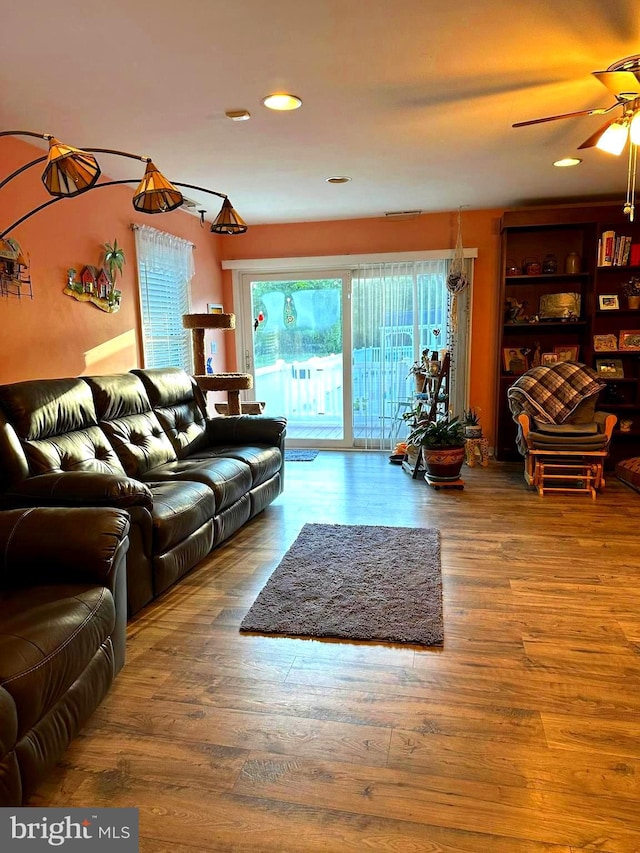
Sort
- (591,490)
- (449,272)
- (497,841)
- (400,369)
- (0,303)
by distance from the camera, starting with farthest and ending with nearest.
→ (400,369) → (449,272) → (591,490) → (0,303) → (497,841)

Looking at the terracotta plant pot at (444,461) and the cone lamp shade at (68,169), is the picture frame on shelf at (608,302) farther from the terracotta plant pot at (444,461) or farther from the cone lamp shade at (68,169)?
the cone lamp shade at (68,169)

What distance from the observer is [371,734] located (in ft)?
5.67

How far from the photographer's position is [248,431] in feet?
13.5

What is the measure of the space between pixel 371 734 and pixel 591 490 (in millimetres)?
3104

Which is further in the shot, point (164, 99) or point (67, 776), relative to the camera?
point (164, 99)

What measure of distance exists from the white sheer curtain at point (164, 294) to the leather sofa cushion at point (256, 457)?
116 centimetres

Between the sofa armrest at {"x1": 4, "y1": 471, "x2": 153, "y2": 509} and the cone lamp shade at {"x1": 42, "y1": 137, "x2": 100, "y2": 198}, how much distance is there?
113 cm

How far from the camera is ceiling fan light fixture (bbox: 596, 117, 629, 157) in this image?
2510 millimetres

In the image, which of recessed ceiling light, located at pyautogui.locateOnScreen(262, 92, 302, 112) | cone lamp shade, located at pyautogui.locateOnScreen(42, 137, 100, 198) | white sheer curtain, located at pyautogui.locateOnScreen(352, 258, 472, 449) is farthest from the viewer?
white sheer curtain, located at pyautogui.locateOnScreen(352, 258, 472, 449)

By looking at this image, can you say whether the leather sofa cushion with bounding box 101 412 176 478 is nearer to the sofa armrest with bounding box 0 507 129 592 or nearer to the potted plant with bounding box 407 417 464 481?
the sofa armrest with bounding box 0 507 129 592

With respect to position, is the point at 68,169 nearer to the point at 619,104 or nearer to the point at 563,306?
the point at 619,104

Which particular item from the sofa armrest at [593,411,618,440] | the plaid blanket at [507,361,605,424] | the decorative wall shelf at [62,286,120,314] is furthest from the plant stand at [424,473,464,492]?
the decorative wall shelf at [62,286,120,314]

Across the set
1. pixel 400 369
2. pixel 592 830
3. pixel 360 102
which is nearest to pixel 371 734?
pixel 592 830

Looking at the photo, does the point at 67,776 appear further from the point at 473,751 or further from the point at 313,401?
the point at 313,401
